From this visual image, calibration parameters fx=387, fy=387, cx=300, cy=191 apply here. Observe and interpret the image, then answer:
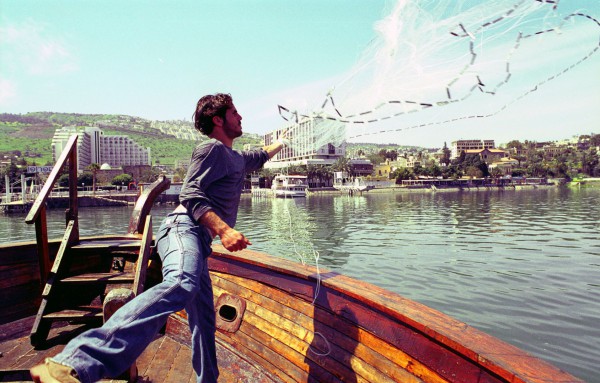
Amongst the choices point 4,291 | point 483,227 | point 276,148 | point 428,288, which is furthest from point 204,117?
point 483,227

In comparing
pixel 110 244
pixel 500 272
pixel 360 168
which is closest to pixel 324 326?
pixel 110 244

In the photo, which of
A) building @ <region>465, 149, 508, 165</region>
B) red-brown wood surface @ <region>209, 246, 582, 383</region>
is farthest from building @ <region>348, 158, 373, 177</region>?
red-brown wood surface @ <region>209, 246, 582, 383</region>

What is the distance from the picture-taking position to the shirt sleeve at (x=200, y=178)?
7.25ft

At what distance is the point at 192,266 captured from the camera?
2068 mm

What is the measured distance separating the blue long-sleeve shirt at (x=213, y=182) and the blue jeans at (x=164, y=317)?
15 centimetres

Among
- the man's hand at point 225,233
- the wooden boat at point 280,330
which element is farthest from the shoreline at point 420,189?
the man's hand at point 225,233

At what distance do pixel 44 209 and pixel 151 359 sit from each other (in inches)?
70.7

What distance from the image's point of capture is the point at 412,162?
590 feet

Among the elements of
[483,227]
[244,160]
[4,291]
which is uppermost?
[244,160]

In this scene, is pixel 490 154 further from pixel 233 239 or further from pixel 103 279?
pixel 233 239

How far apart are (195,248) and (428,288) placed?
1162cm

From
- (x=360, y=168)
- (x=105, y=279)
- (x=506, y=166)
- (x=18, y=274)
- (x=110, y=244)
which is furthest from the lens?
(x=506, y=166)

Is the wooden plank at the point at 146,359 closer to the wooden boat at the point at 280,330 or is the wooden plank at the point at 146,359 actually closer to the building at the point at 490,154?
the wooden boat at the point at 280,330

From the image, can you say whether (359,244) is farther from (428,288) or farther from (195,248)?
(195,248)
